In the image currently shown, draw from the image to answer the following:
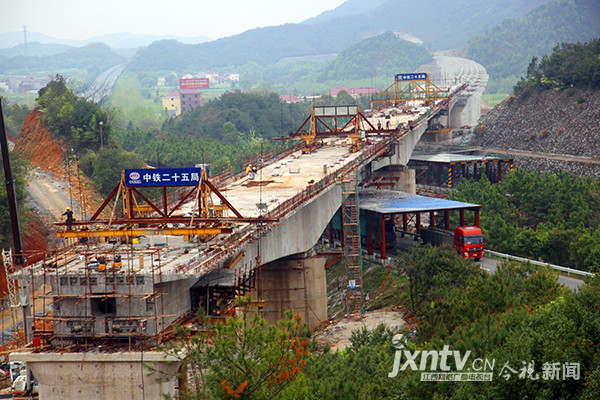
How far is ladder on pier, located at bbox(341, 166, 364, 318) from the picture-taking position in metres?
59.1

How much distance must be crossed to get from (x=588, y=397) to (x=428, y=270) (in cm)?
2737

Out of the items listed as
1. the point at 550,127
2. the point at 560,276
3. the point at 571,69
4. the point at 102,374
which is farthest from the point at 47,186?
the point at 571,69

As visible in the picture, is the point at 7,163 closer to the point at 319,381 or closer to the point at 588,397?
the point at 319,381

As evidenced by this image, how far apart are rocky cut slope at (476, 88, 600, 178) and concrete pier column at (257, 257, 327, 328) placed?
62167 millimetres

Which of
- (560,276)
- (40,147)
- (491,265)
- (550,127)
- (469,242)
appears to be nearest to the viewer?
(560,276)

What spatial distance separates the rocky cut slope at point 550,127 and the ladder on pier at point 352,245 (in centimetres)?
5317

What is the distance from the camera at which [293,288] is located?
59938 millimetres

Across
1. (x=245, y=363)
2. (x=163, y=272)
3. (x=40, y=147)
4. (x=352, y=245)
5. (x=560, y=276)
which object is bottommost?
(x=560, y=276)

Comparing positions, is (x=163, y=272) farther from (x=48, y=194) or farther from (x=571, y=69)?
(x=571, y=69)

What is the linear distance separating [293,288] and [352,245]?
22.3ft

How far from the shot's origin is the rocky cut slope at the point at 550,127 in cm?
11356

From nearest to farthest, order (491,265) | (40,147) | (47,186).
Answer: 1. (491,265)
2. (47,186)
3. (40,147)

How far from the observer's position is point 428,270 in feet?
178

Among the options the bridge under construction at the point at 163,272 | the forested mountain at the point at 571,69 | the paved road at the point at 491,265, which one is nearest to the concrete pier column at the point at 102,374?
the bridge under construction at the point at 163,272
